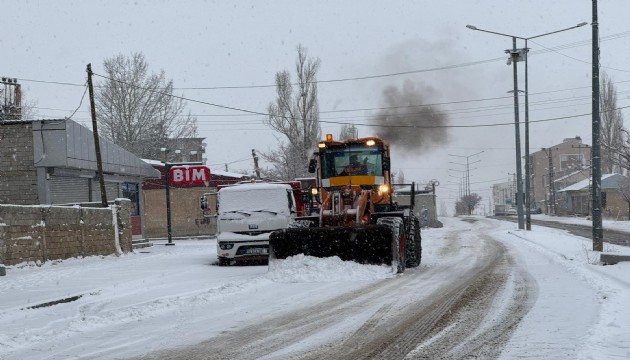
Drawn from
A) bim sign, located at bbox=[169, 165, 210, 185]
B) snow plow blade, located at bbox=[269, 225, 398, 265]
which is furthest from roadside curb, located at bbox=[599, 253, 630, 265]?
bim sign, located at bbox=[169, 165, 210, 185]

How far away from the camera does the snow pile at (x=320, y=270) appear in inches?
476

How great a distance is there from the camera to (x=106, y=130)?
5153 centimetres

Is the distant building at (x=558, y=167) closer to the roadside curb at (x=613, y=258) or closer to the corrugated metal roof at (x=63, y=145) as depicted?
the corrugated metal roof at (x=63, y=145)

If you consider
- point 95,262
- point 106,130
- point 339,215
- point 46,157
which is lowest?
point 95,262

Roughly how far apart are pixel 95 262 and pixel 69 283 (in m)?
6.27

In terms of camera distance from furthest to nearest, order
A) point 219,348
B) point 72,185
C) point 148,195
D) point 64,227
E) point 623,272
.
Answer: point 148,195 < point 72,185 < point 64,227 < point 623,272 < point 219,348

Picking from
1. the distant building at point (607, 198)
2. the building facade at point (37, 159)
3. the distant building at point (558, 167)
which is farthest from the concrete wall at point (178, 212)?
the distant building at point (558, 167)

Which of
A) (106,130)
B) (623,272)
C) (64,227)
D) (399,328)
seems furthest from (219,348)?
(106,130)

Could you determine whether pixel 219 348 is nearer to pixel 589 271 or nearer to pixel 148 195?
pixel 589 271

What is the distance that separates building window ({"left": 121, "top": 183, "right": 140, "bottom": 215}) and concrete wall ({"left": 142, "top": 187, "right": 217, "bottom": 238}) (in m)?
10.6

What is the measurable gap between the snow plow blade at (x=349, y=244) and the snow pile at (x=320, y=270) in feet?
0.43

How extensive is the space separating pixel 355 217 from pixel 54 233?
8785mm

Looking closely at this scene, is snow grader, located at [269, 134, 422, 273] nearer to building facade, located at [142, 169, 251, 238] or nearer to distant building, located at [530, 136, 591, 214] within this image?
building facade, located at [142, 169, 251, 238]

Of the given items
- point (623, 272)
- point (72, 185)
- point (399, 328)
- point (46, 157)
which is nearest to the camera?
point (399, 328)
